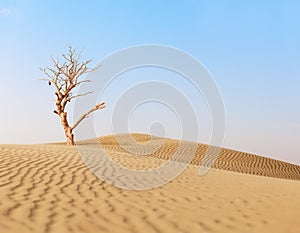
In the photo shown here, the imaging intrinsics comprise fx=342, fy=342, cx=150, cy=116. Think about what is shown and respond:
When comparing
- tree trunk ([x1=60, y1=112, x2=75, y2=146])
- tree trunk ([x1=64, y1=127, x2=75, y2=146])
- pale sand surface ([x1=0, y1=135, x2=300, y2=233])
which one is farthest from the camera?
tree trunk ([x1=64, y1=127, x2=75, y2=146])

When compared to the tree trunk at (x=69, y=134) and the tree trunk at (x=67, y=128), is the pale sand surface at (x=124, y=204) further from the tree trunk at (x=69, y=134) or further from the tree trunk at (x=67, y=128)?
the tree trunk at (x=69, y=134)

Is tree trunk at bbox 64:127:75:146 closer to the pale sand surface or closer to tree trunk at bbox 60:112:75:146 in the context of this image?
tree trunk at bbox 60:112:75:146

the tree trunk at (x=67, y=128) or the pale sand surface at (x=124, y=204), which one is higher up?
the tree trunk at (x=67, y=128)

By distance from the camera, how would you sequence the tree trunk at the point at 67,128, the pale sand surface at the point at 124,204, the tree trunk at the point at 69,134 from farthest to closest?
the tree trunk at the point at 69,134 → the tree trunk at the point at 67,128 → the pale sand surface at the point at 124,204

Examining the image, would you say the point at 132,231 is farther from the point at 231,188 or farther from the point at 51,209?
the point at 231,188

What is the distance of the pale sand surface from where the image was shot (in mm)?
4844

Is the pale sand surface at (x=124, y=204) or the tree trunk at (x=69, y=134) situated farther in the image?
the tree trunk at (x=69, y=134)

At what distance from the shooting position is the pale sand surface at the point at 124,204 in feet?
15.9

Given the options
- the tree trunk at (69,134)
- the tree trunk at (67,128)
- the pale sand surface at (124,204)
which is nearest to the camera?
the pale sand surface at (124,204)

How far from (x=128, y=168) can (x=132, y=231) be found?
5.87 metres

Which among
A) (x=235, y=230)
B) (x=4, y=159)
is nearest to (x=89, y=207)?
(x=235, y=230)

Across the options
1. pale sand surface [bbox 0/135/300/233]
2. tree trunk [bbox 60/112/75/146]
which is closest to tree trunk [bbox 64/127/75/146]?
tree trunk [bbox 60/112/75/146]

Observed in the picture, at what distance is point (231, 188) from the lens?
851 centimetres

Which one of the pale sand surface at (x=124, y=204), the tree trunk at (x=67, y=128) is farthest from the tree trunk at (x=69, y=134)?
the pale sand surface at (x=124, y=204)
